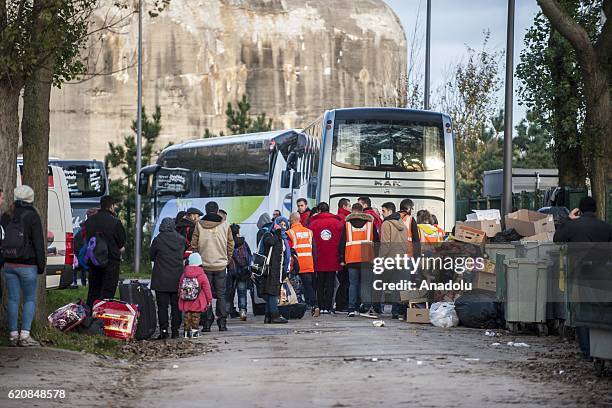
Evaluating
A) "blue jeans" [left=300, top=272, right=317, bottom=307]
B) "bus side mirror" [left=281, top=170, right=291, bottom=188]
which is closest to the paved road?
"blue jeans" [left=300, top=272, right=317, bottom=307]

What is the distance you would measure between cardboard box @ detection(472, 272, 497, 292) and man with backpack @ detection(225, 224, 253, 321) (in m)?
3.18

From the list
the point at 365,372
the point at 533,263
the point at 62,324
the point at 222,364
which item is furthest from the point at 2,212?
the point at 533,263

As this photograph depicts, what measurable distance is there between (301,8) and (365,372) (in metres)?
102

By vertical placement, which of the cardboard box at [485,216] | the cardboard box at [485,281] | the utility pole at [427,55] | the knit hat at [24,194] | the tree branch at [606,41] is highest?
the utility pole at [427,55]

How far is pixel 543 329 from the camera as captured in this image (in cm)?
1808

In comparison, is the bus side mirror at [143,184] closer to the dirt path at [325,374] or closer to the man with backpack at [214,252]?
the man with backpack at [214,252]

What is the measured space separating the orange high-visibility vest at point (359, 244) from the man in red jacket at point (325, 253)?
17.0 inches

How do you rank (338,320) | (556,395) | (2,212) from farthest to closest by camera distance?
(338,320) < (2,212) < (556,395)

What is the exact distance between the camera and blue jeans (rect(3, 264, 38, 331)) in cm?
1479

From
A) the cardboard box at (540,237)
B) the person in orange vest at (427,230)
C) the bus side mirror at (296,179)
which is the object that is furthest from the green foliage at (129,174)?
the cardboard box at (540,237)

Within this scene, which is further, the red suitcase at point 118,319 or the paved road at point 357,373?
the red suitcase at point 118,319

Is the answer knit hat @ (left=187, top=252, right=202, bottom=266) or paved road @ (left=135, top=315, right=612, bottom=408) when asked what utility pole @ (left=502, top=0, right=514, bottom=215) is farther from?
knit hat @ (left=187, top=252, right=202, bottom=266)

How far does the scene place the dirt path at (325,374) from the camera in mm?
11430

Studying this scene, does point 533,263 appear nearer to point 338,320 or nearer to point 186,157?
point 338,320
